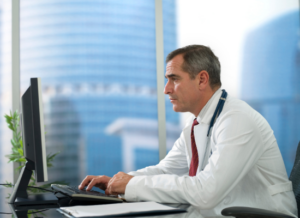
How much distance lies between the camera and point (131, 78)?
331 centimetres

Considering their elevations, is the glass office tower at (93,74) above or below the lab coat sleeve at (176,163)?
above

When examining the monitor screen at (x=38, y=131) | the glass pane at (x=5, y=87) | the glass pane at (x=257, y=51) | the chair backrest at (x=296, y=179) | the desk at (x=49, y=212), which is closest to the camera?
the desk at (x=49, y=212)

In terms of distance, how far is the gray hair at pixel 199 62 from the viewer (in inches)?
63.4

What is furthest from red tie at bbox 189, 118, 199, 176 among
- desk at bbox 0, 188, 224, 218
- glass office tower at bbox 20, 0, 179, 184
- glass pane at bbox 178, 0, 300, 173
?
glass pane at bbox 178, 0, 300, 173

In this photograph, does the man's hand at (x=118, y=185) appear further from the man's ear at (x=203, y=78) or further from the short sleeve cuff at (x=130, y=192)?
the man's ear at (x=203, y=78)

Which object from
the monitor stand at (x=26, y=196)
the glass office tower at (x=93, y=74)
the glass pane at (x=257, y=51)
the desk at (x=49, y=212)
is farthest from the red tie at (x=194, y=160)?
the glass pane at (x=257, y=51)

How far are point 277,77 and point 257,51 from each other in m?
0.39

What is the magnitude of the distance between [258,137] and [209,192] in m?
0.36

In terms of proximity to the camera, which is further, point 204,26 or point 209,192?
point 204,26

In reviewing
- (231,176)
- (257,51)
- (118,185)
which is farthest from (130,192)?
(257,51)

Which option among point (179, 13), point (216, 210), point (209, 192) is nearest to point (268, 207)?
point (216, 210)

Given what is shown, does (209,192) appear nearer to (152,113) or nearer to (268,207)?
(268,207)

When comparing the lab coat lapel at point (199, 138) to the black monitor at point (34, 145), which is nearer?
the black monitor at point (34, 145)

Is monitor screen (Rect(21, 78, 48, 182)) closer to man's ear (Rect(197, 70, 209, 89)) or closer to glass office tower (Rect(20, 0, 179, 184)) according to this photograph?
man's ear (Rect(197, 70, 209, 89))
